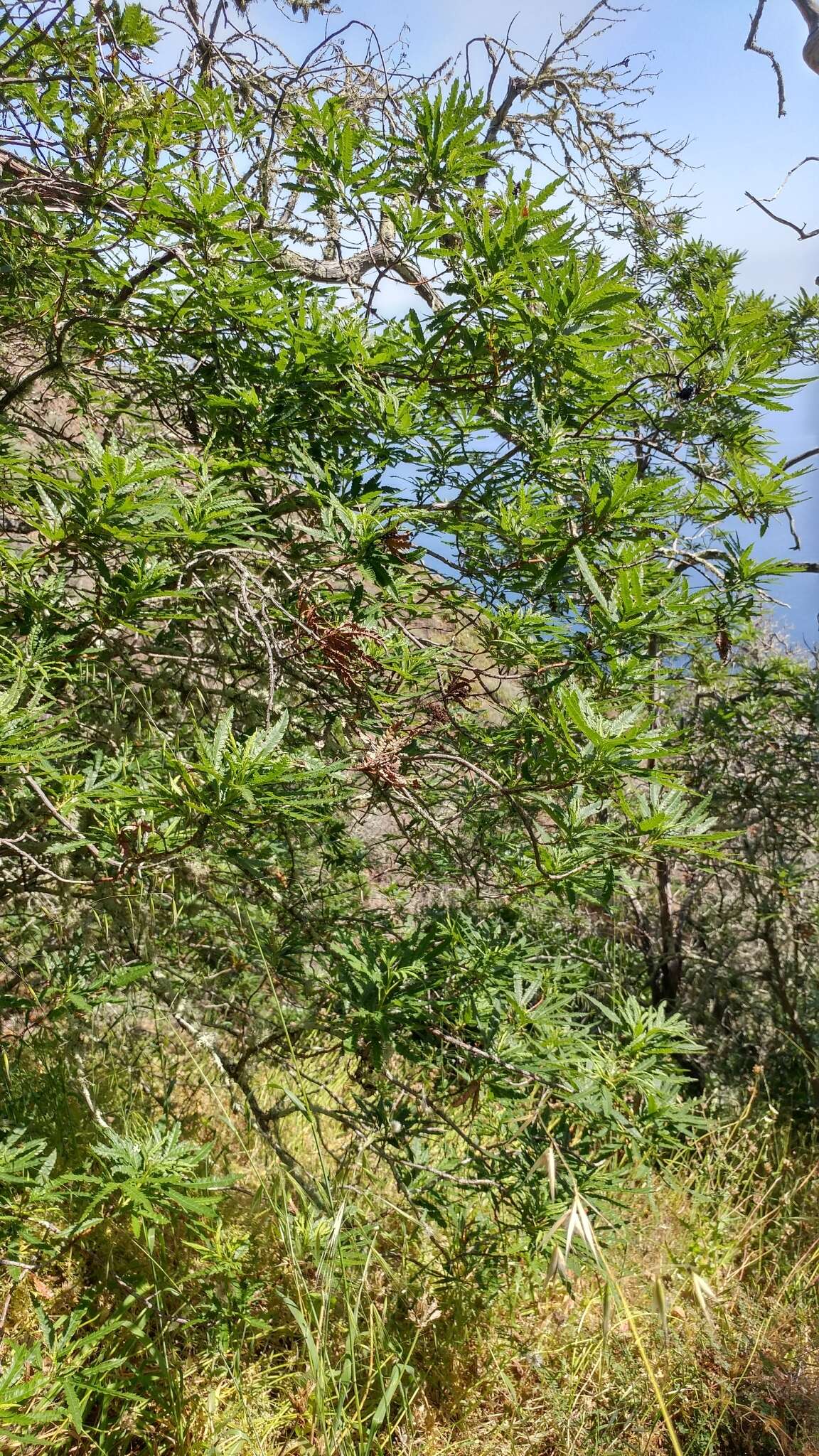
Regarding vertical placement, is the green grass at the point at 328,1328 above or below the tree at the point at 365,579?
below

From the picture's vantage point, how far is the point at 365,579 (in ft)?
4.93

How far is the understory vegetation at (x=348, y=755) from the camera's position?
1.41m

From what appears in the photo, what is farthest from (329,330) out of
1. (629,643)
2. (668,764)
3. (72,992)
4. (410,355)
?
(668,764)

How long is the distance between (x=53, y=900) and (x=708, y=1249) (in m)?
2.15

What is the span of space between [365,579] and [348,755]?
43cm

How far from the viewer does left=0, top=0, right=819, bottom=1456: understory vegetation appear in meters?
1.41

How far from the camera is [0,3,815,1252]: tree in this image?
1385mm

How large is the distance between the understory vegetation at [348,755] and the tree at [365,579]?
1 centimetres

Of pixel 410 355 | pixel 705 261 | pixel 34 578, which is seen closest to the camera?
pixel 34 578

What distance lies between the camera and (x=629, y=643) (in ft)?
5.26

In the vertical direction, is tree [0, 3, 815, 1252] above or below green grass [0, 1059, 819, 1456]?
above

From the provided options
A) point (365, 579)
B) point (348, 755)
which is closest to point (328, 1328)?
point (348, 755)

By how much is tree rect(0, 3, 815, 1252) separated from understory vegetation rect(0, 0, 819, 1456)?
0.6 inches

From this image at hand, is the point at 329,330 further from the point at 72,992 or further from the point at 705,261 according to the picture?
the point at 705,261
